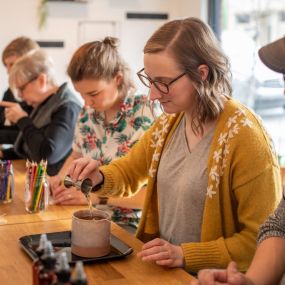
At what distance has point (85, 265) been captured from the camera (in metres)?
1.46

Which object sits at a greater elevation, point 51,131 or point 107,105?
point 107,105

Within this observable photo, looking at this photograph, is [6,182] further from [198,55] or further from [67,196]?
[198,55]

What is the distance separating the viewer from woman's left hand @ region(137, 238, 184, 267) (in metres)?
1.45

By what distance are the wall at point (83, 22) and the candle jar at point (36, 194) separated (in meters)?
2.36

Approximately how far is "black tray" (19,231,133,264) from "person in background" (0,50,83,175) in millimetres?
1186

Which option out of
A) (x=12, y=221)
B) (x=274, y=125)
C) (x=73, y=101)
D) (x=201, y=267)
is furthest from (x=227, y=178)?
(x=274, y=125)

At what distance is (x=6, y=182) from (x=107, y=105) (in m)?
0.51

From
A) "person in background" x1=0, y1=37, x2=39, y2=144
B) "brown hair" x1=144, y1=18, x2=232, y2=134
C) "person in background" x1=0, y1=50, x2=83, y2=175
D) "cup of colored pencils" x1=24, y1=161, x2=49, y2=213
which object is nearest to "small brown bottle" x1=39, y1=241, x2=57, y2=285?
"brown hair" x1=144, y1=18, x2=232, y2=134

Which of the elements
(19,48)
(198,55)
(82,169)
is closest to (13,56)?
(19,48)

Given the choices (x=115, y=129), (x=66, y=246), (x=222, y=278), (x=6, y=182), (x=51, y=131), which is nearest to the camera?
(x=222, y=278)

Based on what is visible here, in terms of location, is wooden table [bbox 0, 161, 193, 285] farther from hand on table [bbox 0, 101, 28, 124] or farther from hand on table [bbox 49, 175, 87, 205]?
hand on table [bbox 0, 101, 28, 124]

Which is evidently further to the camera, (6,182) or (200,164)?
(6,182)

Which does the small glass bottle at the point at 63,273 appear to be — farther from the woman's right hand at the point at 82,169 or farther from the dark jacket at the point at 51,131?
the dark jacket at the point at 51,131

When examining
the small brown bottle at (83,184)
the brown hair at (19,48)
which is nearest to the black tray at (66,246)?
the small brown bottle at (83,184)
